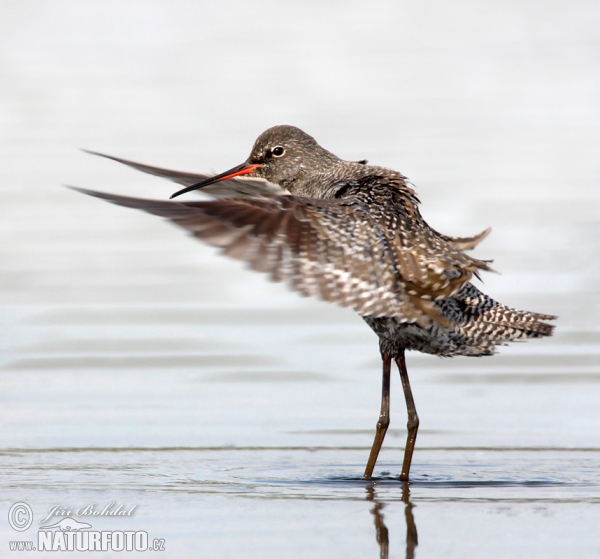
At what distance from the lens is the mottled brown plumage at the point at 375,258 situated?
26.5 feet

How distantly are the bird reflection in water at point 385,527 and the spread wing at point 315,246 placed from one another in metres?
1.14

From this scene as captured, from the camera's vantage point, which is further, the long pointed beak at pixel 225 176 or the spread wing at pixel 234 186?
the spread wing at pixel 234 186

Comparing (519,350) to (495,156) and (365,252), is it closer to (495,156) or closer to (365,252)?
(365,252)

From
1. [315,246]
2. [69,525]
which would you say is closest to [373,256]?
[315,246]

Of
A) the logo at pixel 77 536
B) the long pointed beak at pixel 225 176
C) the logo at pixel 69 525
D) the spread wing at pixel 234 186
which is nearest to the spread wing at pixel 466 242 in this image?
the spread wing at pixel 234 186

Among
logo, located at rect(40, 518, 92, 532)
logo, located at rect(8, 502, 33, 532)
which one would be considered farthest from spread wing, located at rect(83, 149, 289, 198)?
logo, located at rect(40, 518, 92, 532)

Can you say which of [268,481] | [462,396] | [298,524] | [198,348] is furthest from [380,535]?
[198,348]

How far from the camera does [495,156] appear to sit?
1764 centimetres

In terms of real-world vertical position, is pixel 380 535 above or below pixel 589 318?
below

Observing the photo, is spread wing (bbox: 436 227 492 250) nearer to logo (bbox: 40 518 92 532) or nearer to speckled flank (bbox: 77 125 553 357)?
speckled flank (bbox: 77 125 553 357)

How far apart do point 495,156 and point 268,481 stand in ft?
33.2

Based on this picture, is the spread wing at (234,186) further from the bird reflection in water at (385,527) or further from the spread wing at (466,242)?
the bird reflection in water at (385,527)

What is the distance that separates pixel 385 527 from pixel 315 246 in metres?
1.90

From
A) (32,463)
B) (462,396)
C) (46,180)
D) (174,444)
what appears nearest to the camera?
(32,463)
